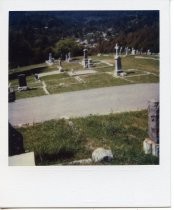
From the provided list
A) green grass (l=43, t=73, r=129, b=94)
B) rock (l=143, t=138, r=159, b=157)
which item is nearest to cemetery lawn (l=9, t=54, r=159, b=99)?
green grass (l=43, t=73, r=129, b=94)

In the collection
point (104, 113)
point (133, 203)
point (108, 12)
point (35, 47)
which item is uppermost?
point (108, 12)

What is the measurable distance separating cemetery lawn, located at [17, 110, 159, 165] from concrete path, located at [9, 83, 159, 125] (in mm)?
35

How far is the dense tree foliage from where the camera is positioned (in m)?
2.58

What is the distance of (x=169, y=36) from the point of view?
258 centimetres

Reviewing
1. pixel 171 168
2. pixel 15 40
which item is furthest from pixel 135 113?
pixel 15 40

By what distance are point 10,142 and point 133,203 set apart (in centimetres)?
74

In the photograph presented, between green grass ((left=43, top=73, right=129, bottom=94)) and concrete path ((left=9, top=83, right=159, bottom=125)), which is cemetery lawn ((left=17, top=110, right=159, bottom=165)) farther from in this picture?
green grass ((left=43, top=73, right=129, bottom=94))

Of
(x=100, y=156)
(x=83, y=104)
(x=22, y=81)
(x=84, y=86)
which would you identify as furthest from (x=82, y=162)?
(x=22, y=81)

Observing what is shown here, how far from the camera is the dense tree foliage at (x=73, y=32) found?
2584 millimetres

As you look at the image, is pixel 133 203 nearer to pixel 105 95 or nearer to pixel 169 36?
pixel 105 95

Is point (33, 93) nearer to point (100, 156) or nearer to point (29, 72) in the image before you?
point (29, 72)

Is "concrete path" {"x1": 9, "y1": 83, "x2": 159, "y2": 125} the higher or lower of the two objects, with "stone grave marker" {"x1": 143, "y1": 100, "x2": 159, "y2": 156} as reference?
higher

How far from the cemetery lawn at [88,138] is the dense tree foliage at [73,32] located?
0.37 meters

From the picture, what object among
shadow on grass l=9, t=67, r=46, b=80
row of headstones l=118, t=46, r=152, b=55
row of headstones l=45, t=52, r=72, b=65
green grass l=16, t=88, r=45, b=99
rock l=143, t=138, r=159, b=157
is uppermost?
row of headstones l=118, t=46, r=152, b=55
